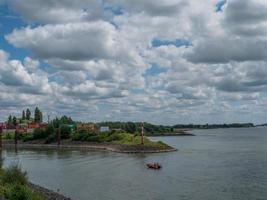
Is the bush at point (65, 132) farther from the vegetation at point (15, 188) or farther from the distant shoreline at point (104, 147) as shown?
the vegetation at point (15, 188)

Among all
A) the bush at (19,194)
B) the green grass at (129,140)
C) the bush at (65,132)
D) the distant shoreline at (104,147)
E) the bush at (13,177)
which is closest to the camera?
the bush at (19,194)

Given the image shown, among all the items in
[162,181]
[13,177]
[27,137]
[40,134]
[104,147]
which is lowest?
[162,181]

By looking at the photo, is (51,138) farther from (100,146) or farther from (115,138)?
(115,138)

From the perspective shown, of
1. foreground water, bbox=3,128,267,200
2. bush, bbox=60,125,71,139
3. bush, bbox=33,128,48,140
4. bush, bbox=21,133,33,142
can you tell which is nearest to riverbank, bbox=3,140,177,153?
bush, bbox=21,133,33,142

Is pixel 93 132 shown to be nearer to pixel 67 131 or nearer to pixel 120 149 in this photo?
pixel 67 131

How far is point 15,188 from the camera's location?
112ft

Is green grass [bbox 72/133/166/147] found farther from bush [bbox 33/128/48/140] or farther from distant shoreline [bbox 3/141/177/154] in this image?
bush [bbox 33/128/48/140]

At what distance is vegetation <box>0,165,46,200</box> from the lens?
108 feet

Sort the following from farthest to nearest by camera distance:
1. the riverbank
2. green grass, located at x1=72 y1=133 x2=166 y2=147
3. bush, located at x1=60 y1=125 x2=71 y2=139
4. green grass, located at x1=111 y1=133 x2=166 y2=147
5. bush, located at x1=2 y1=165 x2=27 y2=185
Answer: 1. bush, located at x1=60 y1=125 x2=71 y2=139
2. green grass, located at x1=72 y1=133 x2=166 y2=147
3. green grass, located at x1=111 y1=133 x2=166 y2=147
4. the riverbank
5. bush, located at x1=2 y1=165 x2=27 y2=185

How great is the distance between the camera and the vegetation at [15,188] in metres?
32.8

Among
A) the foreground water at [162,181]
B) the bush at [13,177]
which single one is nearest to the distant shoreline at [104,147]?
the foreground water at [162,181]

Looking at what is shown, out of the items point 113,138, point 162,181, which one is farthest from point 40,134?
point 162,181

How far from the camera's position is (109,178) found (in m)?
65.8

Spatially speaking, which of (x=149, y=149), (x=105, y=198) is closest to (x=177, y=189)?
(x=105, y=198)
